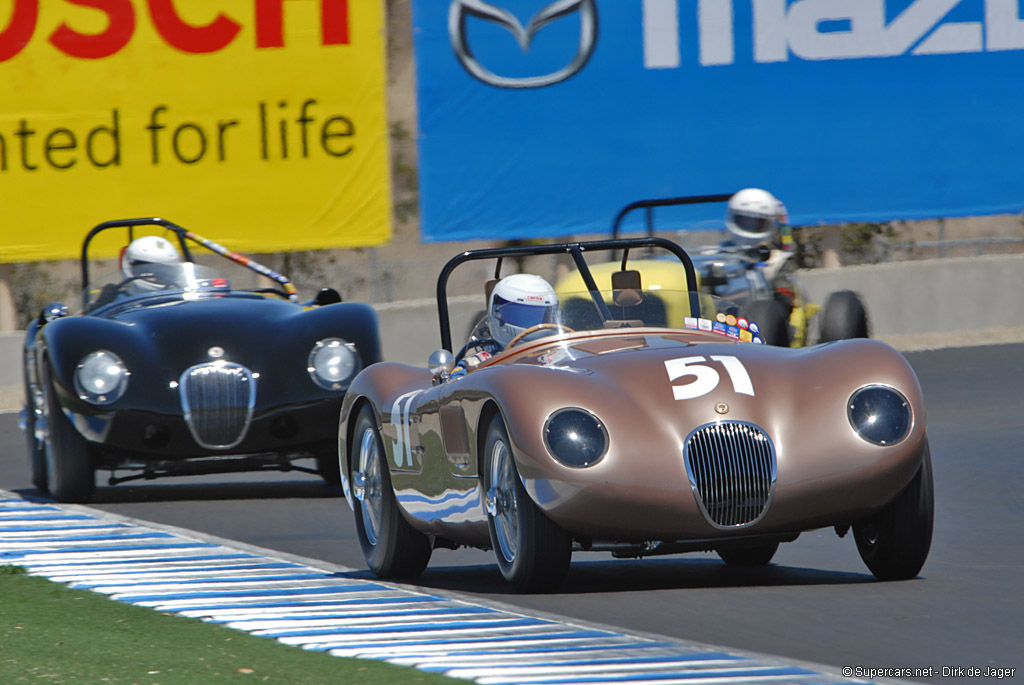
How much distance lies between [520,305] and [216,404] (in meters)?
3.16

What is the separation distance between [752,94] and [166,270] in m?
9.65

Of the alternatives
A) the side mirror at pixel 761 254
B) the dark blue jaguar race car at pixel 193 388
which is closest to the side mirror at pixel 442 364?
the dark blue jaguar race car at pixel 193 388

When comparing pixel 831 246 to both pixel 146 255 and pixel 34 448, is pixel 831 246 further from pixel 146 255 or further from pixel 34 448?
Result: pixel 34 448

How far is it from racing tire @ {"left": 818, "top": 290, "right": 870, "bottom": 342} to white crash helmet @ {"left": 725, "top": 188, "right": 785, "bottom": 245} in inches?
39.7

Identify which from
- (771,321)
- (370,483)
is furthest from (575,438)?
(771,321)

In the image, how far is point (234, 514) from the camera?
10078mm

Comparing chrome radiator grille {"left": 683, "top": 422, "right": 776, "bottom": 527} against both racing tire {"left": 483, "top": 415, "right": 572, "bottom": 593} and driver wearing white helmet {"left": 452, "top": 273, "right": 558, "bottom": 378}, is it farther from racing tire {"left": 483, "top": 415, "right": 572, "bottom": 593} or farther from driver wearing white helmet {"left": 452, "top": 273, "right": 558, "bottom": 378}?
driver wearing white helmet {"left": 452, "top": 273, "right": 558, "bottom": 378}

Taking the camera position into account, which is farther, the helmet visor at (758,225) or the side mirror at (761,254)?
the helmet visor at (758,225)

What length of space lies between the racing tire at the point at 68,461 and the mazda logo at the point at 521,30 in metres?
9.87

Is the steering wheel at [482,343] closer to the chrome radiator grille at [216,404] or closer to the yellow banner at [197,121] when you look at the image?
the chrome radiator grille at [216,404]

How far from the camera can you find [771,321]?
12641 millimetres

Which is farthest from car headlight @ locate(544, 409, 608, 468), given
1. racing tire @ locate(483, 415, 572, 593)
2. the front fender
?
the front fender

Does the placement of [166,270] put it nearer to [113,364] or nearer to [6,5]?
[113,364]

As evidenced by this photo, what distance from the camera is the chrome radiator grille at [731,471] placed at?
21.1 ft
